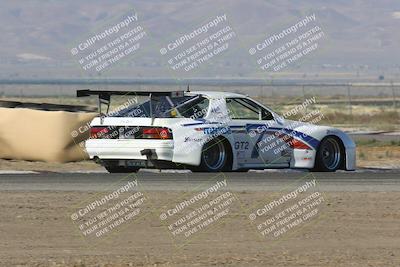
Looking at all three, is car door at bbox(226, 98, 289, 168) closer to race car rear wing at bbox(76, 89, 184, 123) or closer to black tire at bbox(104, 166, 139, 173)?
Result: race car rear wing at bbox(76, 89, 184, 123)

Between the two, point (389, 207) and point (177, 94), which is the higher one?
point (177, 94)

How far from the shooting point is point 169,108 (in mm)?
A: 19406

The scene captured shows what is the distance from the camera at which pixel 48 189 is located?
17109 mm

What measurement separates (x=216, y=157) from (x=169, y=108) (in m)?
1.13

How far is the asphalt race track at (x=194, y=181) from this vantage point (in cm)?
1741

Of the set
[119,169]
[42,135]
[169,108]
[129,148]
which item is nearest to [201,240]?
[129,148]

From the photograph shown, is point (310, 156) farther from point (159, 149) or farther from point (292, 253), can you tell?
point (292, 253)

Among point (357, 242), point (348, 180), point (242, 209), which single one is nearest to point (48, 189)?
point (242, 209)

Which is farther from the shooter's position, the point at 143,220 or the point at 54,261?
the point at 143,220

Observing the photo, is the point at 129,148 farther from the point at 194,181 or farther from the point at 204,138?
the point at 194,181

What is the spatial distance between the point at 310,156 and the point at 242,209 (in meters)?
5.57

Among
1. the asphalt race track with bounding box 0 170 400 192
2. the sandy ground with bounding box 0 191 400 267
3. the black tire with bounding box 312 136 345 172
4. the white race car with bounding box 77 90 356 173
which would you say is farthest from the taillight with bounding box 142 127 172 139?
the sandy ground with bounding box 0 191 400 267

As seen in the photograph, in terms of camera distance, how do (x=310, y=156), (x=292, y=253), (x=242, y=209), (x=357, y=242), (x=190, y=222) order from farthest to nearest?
(x=310, y=156) < (x=242, y=209) < (x=190, y=222) < (x=357, y=242) < (x=292, y=253)

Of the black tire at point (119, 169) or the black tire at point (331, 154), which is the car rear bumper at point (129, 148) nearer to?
the black tire at point (119, 169)
